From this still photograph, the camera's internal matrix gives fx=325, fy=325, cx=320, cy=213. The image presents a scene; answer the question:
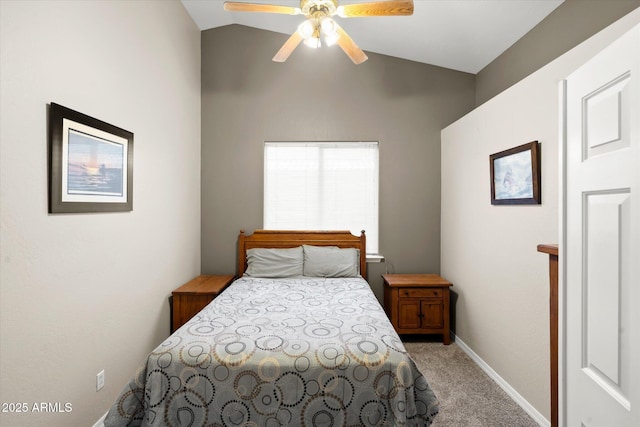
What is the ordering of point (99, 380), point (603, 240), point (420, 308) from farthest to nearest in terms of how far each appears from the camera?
1. point (420, 308)
2. point (99, 380)
3. point (603, 240)

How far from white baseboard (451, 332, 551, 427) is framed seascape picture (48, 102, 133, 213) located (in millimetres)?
3055

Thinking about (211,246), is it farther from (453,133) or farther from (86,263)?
(453,133)

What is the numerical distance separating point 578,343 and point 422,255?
109 inches

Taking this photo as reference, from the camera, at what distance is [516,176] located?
7.61ft

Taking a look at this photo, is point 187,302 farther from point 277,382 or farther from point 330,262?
point 277,382

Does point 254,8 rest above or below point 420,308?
above

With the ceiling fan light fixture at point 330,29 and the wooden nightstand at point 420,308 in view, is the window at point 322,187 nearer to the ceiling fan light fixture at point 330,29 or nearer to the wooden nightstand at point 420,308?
the wooden nightstand at point 420,308

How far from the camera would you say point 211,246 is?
3.75 metres

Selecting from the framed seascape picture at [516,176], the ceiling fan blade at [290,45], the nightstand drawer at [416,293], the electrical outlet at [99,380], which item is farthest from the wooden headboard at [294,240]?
the ceiling fan blade at [290,45]

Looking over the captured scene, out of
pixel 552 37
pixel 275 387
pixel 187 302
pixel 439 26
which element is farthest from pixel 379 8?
pixel 187 302

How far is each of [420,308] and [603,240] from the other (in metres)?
2.58

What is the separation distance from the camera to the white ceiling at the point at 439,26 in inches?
103

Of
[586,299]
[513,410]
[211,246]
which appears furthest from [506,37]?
[211,246]

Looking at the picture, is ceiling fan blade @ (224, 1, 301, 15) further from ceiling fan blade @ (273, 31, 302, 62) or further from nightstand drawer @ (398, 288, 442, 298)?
nightstand drawer @ (398, 288, 442, 298)
